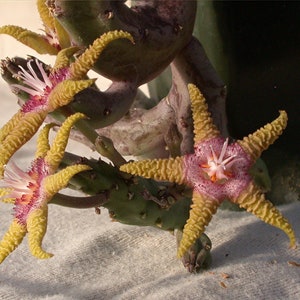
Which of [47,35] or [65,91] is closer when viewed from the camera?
[65,91]

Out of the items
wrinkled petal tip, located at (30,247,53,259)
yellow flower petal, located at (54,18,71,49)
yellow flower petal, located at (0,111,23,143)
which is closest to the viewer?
wrinkled petal tip, located at (30,247,53,259)

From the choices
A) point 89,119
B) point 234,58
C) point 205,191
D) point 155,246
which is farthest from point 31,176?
point 234,58

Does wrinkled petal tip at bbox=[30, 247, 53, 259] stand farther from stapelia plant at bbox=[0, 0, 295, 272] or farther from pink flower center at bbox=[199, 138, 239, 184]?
pink flower center at bbox=[199, 138, 239, 184]

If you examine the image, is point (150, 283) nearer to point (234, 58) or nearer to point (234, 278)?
point (234, 278)

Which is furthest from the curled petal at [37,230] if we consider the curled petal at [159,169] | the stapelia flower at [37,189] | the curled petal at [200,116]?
the curled petal at [200,116]

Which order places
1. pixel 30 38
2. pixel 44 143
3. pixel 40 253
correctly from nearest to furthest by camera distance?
pixel 40 253 → pixel 44 143 → pixel 30 38

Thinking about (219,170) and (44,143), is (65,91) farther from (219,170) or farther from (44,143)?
(219,170)

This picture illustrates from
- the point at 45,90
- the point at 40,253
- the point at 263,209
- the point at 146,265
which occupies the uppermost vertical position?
the point at 45,90

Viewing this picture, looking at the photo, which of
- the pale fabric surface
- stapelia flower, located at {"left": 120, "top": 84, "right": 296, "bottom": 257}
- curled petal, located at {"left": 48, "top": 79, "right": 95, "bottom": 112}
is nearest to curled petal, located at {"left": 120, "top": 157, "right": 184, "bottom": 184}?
stapelia flower, located at {"left": 120, "top": 84, "right": 296, "bottom": 257}

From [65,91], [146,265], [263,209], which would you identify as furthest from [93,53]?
[146,265]
